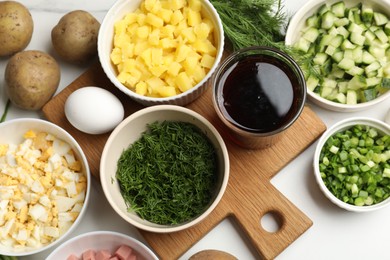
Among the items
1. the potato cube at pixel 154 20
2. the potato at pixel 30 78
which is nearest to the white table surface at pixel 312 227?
the potato at pixel 30 78

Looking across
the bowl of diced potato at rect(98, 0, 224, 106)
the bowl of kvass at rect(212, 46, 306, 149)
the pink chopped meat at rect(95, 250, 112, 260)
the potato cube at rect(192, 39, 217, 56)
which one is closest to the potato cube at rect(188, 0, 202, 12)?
the bowl of diced potato at rect(98, 0, 224, 106)

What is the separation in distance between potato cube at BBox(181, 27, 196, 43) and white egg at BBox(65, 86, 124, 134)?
0.29 metres

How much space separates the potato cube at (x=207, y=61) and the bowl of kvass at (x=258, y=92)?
0.07 m

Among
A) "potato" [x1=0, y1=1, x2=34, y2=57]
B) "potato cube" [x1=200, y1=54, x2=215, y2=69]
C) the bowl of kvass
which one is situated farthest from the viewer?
"potato" [x1=0, y1=1, x2=34, y2=57]

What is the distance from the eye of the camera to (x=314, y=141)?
204 centimetres

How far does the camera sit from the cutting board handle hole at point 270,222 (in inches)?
79.6

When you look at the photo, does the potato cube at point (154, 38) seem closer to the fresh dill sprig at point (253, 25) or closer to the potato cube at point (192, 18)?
the potato cube at point (192, 18)

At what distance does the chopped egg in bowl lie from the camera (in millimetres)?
1955

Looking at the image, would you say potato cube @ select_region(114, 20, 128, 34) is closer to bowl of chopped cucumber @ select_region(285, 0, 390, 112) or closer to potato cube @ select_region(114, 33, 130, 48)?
potato cube @ select_region(114, 33, 130, 48)

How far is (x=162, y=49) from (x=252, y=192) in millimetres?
532

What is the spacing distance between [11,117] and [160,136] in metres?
0.55

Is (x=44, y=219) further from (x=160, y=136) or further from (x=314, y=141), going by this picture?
(x=314, y=141)

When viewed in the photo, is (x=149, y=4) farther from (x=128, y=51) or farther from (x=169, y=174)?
(x=169, y=174)

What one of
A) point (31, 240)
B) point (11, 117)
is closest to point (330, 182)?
point (31, 240)
